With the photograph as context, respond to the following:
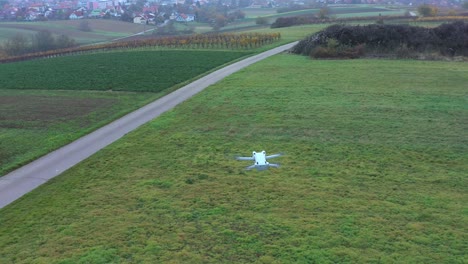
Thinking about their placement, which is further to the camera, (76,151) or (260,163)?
(76,151)

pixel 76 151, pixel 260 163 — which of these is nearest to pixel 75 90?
pixel 76 151

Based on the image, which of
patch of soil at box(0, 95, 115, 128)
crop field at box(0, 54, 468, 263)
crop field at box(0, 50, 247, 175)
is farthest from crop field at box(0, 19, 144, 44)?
crop field at box(0, 54, 468, 263)

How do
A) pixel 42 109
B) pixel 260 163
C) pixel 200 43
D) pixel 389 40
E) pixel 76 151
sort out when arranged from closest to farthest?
pixel 260 163
pixel 76 151
pixel 42 109
pixel 389 40
pixel 200 43

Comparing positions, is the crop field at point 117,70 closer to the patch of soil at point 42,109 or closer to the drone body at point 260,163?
the patch of soil at point 42,109

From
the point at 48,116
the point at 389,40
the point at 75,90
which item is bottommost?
the point at 48,116

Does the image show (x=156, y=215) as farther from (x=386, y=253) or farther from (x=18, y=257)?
(x=386, y=253)

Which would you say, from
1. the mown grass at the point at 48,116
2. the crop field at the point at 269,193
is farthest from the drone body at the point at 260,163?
the mown grass at the point at 48,116

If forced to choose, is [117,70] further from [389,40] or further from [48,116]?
[389,40]

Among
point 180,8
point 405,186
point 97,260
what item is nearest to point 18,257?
point 97,260
